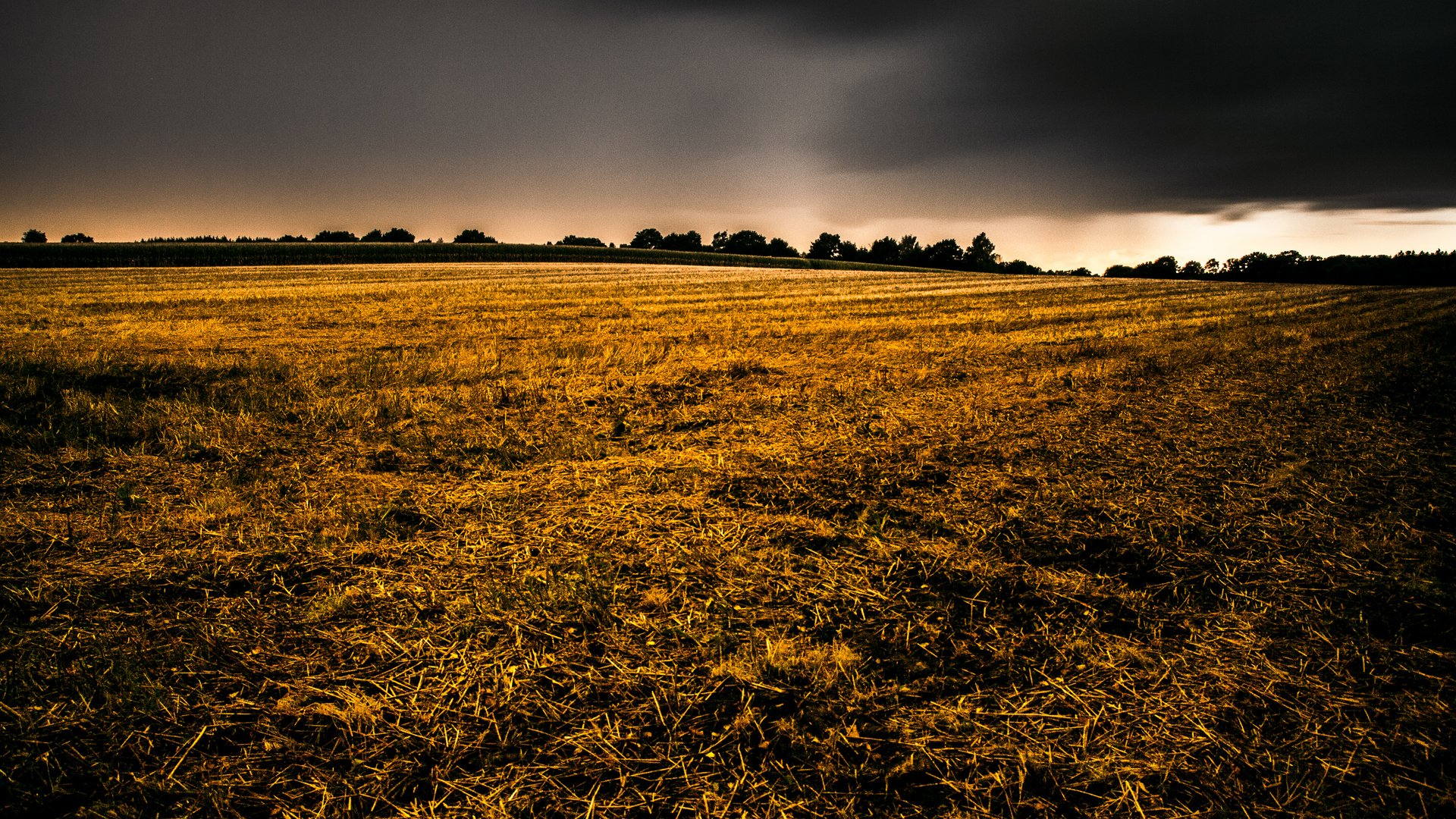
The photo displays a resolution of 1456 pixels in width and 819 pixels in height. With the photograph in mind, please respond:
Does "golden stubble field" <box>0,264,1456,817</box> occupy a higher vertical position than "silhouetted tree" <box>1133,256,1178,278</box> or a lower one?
lower

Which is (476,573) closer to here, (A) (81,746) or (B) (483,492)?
(B) (483,492)

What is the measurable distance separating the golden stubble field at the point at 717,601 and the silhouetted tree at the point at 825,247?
3905 inches

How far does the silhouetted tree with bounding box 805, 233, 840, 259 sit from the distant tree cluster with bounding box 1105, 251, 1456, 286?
4383cm

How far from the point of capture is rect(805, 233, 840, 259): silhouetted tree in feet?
331

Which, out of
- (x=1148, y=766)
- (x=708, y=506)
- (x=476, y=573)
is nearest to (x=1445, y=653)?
(x=1148, y=766)

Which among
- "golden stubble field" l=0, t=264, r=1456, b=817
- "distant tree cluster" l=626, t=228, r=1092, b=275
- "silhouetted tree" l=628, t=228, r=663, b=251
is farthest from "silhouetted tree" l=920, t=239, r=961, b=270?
"golden stubble field" l=0, t=264, r=1456, b=817

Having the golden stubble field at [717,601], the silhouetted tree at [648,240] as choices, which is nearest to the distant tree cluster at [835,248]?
the silhouetted tree at [648,240]

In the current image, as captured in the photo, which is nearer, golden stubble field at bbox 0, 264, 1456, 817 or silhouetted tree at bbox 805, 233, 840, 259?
golden stubble field at bbox 0, 264, 1456, 817

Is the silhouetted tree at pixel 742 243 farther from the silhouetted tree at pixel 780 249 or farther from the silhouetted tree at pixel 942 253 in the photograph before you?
the silhouetted tree at pixel 942 253

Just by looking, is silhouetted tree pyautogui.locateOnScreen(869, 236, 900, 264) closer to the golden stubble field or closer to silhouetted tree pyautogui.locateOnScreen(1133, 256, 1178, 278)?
silhouetted tree pyautogui.locateOnScreen(1133, 256, 1178, 278)

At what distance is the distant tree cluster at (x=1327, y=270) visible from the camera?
40.8 m

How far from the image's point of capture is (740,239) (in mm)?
99312

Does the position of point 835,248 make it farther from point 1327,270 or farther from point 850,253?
point 1327,270

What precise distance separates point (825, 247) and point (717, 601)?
105m
